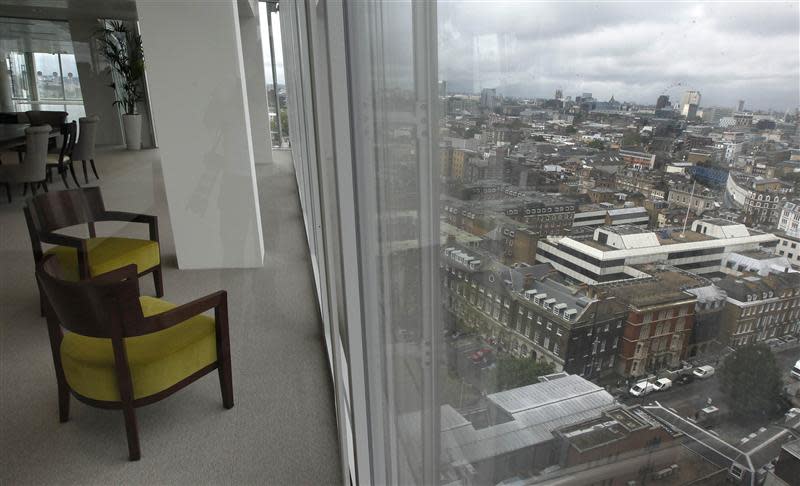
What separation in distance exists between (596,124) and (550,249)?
12 cm

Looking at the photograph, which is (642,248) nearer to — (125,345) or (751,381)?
(751,381)

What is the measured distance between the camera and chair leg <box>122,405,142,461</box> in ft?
8.13

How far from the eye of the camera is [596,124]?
36cm

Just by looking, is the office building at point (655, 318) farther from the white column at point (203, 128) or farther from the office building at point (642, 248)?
the white column at point (203, 128)

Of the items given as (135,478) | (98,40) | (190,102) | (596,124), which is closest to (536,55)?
(596,124)

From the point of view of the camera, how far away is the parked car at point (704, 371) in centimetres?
29

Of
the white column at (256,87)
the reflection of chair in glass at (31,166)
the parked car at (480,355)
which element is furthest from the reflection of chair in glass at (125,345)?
the white column at (256,87)

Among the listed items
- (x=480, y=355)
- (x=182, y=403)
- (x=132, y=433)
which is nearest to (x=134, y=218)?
(x=182, y=403)

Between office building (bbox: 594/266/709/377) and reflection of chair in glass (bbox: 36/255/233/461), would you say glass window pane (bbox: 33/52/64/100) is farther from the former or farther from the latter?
office building (bbox: 594/266/709/377)

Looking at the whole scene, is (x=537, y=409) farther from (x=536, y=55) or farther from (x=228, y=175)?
(x=228, y=175)

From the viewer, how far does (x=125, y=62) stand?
4234mm

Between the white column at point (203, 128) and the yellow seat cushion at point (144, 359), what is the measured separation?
2.07 metres

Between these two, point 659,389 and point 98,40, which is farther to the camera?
point 98,40

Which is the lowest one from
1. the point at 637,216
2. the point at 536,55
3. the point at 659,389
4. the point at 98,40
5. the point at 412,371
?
the point at 412,371
